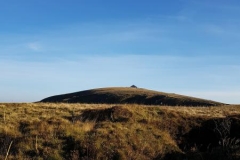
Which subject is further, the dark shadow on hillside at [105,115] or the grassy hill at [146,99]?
the grassy hill at [146,99]

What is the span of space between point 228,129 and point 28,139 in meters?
12.7

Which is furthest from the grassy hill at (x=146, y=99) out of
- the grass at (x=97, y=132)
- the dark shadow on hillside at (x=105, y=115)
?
the dark shadow on hillside at (x=105, y=115)

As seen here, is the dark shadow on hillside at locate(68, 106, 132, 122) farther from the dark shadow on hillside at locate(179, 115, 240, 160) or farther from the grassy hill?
the grassy hill

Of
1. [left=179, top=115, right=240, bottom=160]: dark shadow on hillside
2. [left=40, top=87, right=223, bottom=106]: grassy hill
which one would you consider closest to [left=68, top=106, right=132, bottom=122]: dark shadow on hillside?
[left=179, top=115, right=240, bottom=160]: dark shadow on hillside

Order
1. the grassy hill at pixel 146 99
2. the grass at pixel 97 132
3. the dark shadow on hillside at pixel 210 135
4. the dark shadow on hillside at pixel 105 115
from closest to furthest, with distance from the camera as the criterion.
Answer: the grass at pixel 97 132
the dark shadow on hillside at pixel 210 135
the dark shadow on hillside at pixel 105 115
the grassy hill at pixel 146 99

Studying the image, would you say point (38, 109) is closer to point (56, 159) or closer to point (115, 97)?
point (56, 159)

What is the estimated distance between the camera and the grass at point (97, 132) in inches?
677

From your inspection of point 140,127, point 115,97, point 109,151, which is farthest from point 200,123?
point 115,97

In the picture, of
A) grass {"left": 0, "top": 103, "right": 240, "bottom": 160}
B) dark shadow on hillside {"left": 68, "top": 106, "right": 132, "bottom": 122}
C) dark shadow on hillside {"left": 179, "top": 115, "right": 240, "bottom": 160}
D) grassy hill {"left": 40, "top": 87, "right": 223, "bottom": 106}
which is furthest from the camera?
grassy hill {"left": 40, "top": 87, "right": 223, "bottom": 106}

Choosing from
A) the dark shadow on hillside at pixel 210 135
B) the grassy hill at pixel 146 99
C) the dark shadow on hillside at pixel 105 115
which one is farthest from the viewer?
the grassy hill at pixel 146 99

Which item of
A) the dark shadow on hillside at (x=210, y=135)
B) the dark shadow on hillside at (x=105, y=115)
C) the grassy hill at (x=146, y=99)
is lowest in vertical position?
the dark shadow on hillside at (x=210, y=135)

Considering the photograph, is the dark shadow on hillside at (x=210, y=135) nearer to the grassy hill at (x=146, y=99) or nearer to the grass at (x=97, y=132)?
the grass at (x=97, y=132)

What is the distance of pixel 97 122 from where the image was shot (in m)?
22.2

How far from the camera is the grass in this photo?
677 inches
